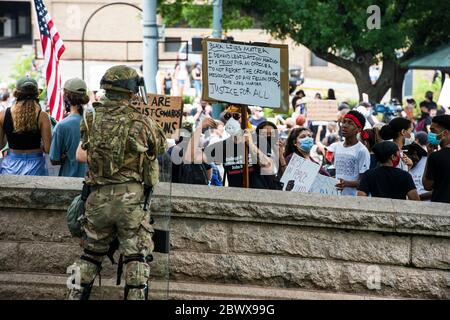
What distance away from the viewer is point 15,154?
1018 centimetres

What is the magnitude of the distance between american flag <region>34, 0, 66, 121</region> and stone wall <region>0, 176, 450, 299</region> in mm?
5256

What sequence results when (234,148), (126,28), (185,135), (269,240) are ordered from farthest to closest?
(126,28)
(185,135)
(234,148)
(269,240)

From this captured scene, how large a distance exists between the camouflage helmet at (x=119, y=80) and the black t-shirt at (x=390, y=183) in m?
2.54

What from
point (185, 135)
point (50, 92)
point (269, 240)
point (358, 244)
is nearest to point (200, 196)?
point (269, 240)

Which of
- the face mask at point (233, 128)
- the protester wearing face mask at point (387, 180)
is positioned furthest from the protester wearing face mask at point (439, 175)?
the face mask at point (233, 128)

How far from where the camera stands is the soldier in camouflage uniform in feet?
25.8

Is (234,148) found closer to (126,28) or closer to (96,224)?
(96,224)

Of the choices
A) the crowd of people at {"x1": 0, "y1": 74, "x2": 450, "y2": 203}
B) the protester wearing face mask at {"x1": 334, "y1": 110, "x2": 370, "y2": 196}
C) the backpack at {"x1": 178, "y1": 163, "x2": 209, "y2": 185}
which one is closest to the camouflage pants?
the crowd of people at {"x1": 0, "y1": 74, "x2": 450, "y2": 203}

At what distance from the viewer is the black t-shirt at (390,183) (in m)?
9.45

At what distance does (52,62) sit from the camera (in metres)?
14.2

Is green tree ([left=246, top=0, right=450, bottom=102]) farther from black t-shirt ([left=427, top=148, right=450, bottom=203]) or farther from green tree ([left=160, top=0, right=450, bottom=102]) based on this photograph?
black t-shirt ([left=427, top=148, right=450, bottom=203])

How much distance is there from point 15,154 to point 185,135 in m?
2.18

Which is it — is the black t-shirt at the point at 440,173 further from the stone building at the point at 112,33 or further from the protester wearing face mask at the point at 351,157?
the stone building at the point at 112,33

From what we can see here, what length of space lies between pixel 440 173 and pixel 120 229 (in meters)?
2.95
